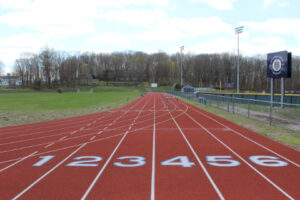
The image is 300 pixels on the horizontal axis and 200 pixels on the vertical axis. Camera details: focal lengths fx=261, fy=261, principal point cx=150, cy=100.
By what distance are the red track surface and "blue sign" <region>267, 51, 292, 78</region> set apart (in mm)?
16711

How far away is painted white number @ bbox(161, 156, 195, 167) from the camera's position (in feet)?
25.0

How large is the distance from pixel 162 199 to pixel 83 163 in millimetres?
3464

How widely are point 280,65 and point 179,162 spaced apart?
22.9 metres

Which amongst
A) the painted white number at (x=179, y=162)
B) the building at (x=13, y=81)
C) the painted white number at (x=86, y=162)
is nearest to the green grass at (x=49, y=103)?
the painted white number at (x=86, y=162)

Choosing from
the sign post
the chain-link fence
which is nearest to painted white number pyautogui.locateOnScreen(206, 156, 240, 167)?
the chain-link fence

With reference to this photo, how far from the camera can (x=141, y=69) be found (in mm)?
153500

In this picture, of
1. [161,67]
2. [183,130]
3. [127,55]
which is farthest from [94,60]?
[183,130]

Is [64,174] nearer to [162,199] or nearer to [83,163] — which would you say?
[83,163]

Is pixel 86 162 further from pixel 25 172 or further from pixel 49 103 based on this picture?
pixel 49 103

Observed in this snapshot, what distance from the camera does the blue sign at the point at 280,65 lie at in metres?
25.7

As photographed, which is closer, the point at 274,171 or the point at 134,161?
the point at 274,171

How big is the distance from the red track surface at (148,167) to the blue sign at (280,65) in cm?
1671

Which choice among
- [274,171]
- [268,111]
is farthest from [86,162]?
[268,111]

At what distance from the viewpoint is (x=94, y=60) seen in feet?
532
